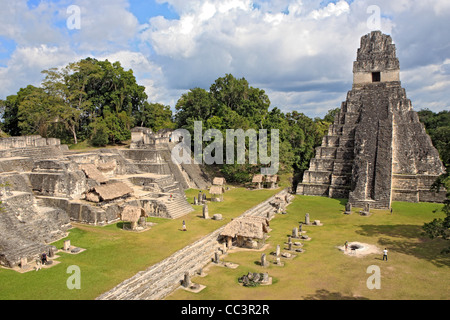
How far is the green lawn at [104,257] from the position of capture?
12.0 m

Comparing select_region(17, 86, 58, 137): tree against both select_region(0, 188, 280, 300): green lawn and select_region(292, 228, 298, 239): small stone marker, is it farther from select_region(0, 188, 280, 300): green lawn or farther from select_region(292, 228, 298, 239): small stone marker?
select_region(292, 228, 298, 239): small stone marker

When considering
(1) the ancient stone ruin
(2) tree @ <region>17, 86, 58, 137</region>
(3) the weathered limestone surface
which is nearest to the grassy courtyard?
(3) the weathered limestone surface

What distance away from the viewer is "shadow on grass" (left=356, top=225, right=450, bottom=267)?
15680 mm

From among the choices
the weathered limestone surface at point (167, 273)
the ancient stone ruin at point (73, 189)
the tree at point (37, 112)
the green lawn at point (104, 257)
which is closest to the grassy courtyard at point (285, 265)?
the green lawn at point (104, 257)

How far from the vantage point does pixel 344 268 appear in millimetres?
14500

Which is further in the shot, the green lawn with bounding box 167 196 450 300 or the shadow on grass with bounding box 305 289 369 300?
the green lawn with bounding box 167 196 450 300

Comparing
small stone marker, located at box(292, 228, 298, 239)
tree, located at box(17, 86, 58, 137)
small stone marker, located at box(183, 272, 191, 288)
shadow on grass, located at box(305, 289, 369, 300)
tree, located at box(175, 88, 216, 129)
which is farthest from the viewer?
tree, located at box(175, 88, 216, 129)

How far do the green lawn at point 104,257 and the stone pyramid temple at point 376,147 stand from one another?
35.1ft

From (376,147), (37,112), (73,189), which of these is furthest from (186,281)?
(37,112)

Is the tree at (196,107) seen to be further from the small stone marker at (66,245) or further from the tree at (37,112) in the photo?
the small stone marker at (66,245)

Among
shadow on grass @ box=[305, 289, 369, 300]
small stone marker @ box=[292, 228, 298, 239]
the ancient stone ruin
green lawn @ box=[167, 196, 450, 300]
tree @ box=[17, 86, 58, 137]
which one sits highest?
tree @ box=[17, 86, 58, 137]

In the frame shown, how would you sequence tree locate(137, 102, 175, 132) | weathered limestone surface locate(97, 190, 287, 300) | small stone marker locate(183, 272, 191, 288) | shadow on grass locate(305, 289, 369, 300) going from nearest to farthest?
shadow on grass locate(305, 289, 369, 300) → weathered limestone surface locate(97, 190, 287, 300) → small stone marker locate(183, 272, 191, 288) → tree locate(137, 102, 175, 132)

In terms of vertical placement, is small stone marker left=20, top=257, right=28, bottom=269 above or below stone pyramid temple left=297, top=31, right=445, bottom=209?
below
